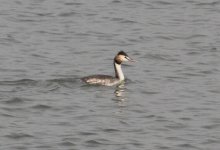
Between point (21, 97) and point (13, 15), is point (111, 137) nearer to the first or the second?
point (21, 97)

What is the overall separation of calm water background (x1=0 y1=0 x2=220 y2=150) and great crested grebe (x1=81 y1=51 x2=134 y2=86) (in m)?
0.20

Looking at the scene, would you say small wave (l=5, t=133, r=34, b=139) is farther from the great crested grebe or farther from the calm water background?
the great crested grebe

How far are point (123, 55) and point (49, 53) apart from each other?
3320 mm

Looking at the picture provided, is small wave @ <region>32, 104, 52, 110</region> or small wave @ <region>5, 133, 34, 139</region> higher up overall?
small wave @ <region>5, 133, 34, 139</region>

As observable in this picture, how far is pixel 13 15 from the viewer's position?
3584 centimetres

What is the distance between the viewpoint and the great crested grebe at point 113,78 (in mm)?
25656

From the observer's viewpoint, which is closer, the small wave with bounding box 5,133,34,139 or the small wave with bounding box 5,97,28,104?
the small wave with bounding box 5,133,34,139

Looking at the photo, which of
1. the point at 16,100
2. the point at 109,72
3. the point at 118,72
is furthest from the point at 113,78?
the point at 16,100

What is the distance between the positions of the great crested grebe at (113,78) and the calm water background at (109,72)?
20 cm

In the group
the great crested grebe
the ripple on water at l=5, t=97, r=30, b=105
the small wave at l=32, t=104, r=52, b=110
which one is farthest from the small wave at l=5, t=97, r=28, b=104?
the great crested grebe

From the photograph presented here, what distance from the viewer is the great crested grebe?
25.7 metres

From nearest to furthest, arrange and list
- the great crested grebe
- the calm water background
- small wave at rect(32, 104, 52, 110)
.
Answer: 1. the calm water background
2. small wave at rect(32, 104, 52, 110)
3. the great crested grebe

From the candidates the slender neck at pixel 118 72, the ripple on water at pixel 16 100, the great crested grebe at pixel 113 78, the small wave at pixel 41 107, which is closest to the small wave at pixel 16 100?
the ripple on water at pixel 16 100

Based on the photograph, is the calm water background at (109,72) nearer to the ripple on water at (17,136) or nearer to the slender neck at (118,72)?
the ripple on water at (17,136)
